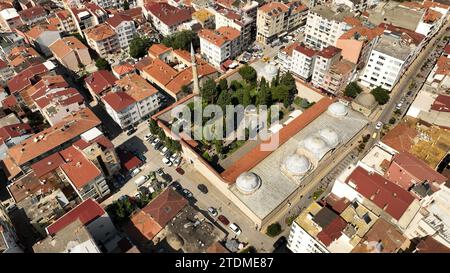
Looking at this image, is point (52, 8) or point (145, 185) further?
point (52, 8)

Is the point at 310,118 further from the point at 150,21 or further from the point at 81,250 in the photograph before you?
the point at 150,21

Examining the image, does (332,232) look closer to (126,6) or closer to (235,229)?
(235,229)

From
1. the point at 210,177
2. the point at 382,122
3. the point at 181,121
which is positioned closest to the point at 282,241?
the point at 210,177

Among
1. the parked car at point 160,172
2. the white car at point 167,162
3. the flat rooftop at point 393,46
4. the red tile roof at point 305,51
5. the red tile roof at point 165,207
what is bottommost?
the parked car at point 160,172

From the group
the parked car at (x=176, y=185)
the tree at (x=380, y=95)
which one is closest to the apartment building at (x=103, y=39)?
the parked car at (x=176, y=185)

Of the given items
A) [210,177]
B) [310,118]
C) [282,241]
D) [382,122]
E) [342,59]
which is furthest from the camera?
[342,59]

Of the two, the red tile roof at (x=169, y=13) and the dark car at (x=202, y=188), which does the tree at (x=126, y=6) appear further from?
the dark car at (x=202, y=188)
